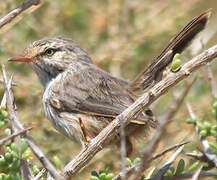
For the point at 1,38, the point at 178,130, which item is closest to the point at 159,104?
the point at 178,130

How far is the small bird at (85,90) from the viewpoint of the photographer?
3.92 meters

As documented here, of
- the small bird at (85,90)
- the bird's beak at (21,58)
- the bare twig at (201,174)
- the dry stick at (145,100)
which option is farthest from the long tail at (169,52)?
the bird's beak at (21,58)

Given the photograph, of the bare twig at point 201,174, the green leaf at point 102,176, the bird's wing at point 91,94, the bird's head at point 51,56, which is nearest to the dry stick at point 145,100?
the green leaf at point 102,176

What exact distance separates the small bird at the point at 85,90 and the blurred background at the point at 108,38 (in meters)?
0.32

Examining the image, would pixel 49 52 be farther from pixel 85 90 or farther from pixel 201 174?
pixel 201 174

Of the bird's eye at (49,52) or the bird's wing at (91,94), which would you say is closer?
the bird's wing at (91,94)

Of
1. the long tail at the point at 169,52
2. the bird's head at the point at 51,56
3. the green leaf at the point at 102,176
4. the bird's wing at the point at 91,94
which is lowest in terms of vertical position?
the green leaf at the point at 102,176

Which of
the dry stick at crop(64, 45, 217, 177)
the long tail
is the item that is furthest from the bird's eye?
the dry stick at crop(64, 45, 217, 177)

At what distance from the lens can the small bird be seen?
3922 millimetres

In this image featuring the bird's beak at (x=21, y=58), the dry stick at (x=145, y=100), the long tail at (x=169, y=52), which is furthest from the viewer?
the bird's beak at (x=21, y=58)

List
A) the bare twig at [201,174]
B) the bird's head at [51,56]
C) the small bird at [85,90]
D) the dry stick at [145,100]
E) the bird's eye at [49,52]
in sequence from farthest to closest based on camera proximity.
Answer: the bird's eye at [49,52]
the bird's head at [51,56]
the small bird at [85,90]
the dry stick at [145,100]
the bare twig at [201,174]

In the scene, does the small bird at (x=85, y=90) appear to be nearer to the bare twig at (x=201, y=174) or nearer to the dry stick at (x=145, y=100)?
the dry stick at (x=145, y=100)

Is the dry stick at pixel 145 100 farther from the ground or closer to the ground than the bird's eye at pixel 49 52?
closer to the ground

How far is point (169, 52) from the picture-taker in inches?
122
